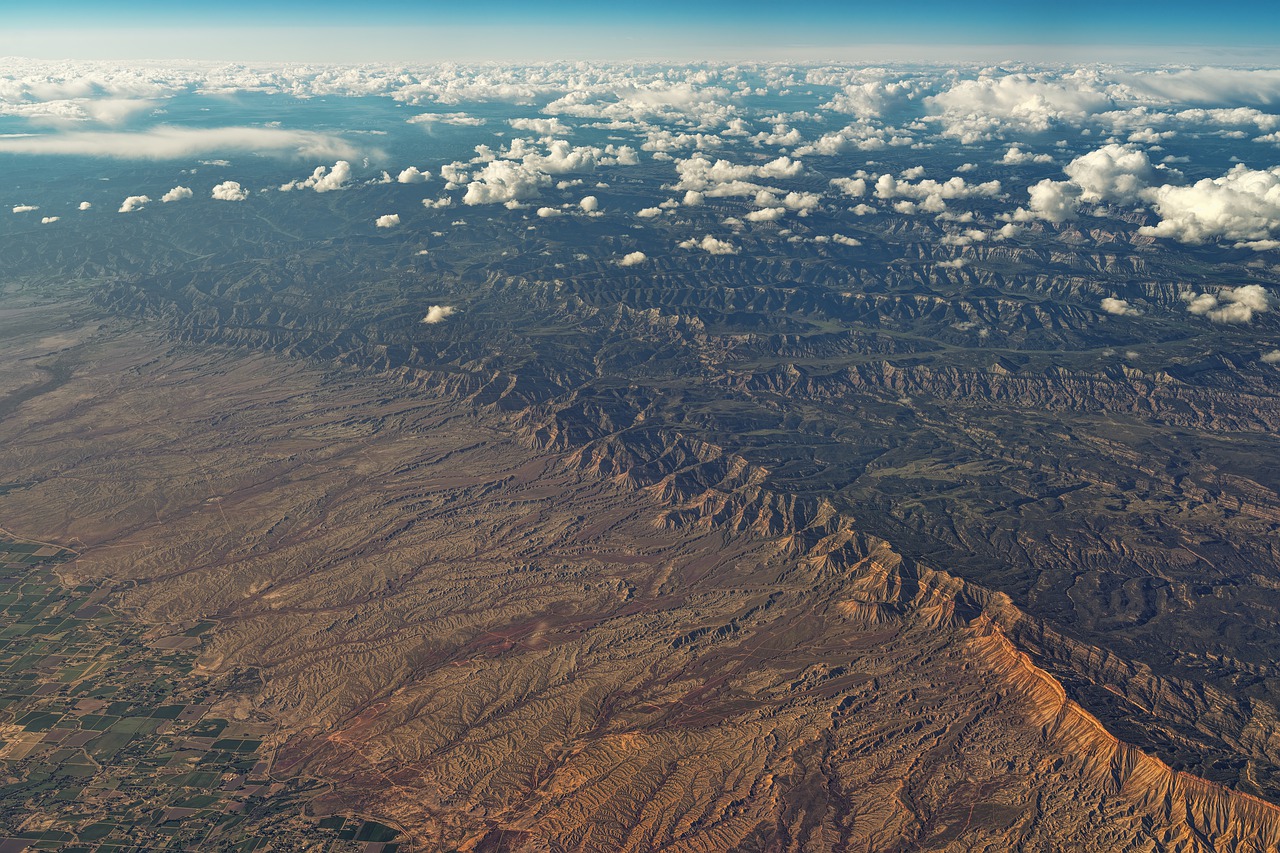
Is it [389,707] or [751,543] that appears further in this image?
[751,543]

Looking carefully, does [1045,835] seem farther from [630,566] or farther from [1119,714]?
[630,566]

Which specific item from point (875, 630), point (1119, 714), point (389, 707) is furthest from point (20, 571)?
point (1119, 714)

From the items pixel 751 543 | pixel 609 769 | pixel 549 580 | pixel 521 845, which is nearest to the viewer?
pixel 521 845

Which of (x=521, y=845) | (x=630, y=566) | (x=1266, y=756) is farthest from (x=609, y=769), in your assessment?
(x=1266, y=756)

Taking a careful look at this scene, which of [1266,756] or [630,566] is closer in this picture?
[1266,756]

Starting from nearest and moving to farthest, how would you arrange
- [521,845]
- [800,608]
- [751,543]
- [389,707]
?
[521,845], [389,707], [800,608], [751,543]

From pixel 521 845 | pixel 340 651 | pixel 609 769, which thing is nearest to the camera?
pixel 521 845

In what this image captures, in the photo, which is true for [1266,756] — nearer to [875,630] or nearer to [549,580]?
[875,630]

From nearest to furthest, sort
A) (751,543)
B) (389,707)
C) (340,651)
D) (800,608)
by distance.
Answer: (389,707), (340,651), (800,608), (751,543)
